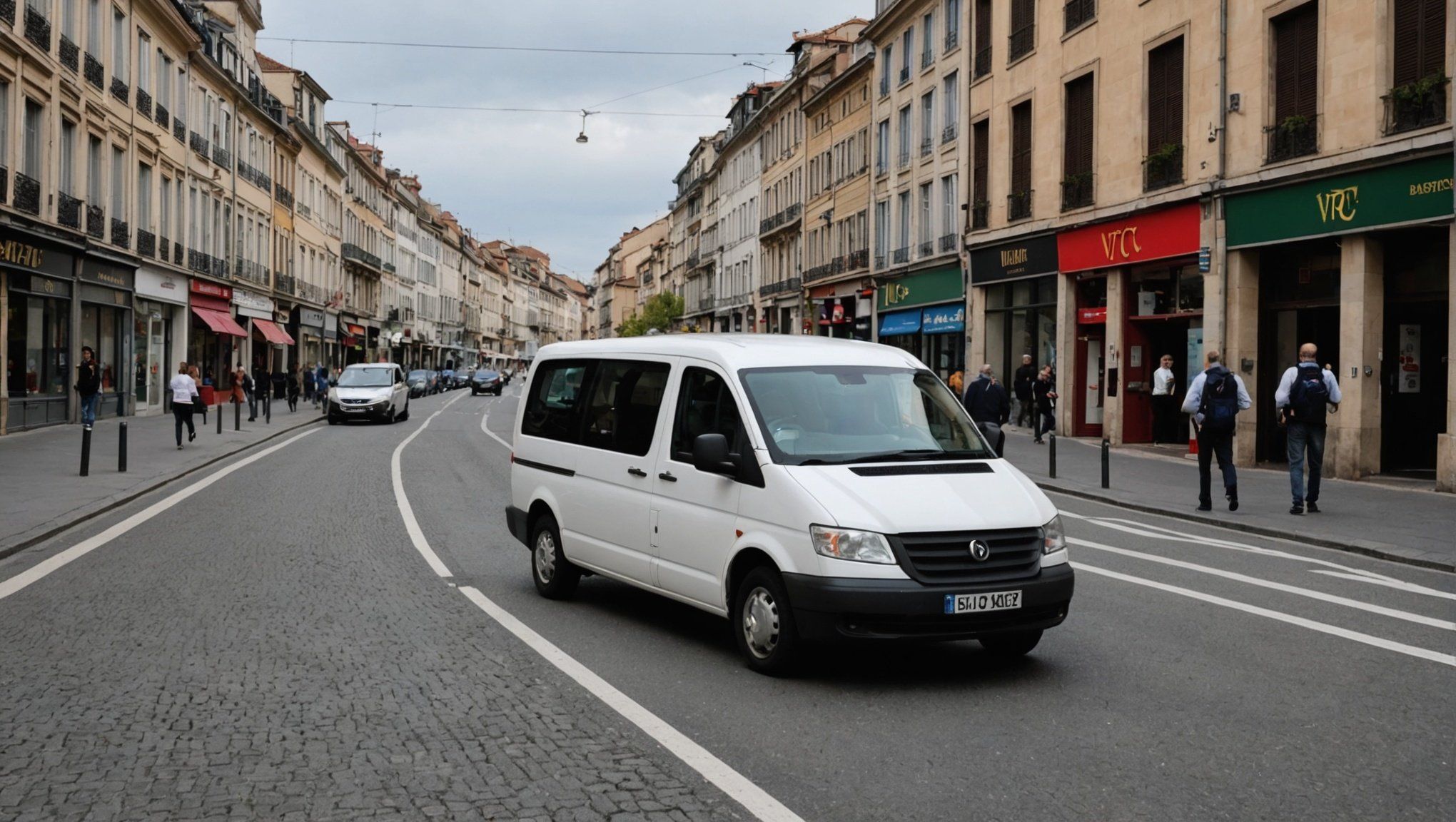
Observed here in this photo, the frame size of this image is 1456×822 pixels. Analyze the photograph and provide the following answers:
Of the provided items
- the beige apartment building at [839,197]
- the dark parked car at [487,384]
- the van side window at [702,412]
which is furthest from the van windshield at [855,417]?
the dark parked car at [487,384]

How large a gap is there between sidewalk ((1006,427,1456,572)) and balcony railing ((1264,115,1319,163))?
5.23 meters

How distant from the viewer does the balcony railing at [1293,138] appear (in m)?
21.1

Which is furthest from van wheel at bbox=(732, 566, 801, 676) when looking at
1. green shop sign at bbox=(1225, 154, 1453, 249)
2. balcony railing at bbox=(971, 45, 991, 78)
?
balcony railing at bbox=(971, 45, 991, 78)

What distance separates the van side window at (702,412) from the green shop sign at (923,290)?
29.7 metres

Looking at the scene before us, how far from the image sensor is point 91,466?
20.1 m

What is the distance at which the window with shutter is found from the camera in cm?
2906

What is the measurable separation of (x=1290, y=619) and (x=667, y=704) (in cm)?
484

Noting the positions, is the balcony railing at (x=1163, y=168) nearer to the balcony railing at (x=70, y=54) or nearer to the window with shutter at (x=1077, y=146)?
the window with shutter at (x=1077, y=146)

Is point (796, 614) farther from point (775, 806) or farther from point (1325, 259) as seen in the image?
point (1325, 259)

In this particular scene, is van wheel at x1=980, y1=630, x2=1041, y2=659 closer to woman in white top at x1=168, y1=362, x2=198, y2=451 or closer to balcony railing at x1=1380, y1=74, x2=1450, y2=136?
balcony railing at x1=1380, y1=74, x2=1450, y2=136

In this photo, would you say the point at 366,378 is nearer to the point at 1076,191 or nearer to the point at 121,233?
the point at 121,233

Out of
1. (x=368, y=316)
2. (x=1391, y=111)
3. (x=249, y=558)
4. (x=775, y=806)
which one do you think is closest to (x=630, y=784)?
(x=775, y=806)

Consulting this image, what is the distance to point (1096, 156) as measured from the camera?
93.3 feet

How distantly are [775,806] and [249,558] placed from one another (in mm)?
7717
